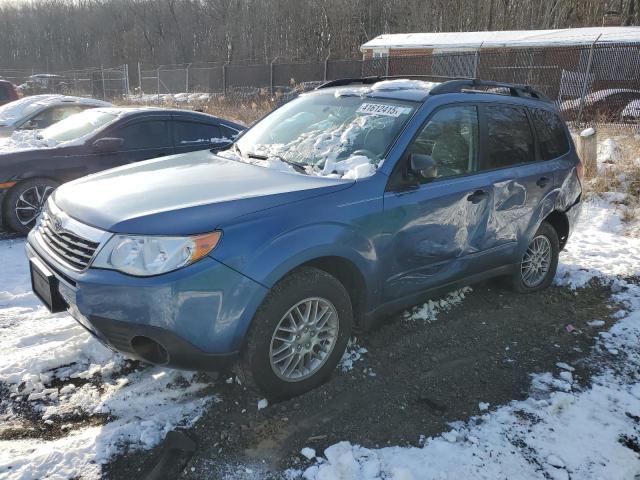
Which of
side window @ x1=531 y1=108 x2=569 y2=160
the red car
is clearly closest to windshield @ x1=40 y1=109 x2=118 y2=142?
side window @ x1=531 y1=108 x2=569 y2=160

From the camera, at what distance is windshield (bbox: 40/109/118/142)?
20.9 feet

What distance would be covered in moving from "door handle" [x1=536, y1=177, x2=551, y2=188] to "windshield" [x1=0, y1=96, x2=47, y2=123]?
843 cm

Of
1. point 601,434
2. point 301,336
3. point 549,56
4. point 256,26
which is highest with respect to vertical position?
point 256,26

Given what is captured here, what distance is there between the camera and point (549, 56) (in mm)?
16500

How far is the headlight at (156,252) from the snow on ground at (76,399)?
909mm

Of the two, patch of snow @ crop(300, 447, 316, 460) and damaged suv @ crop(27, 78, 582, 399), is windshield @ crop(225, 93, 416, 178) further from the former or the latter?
patch of snow @ crop(300, 447, 316, 460)

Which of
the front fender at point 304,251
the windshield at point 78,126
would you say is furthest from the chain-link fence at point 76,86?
the front fender at point 304,251

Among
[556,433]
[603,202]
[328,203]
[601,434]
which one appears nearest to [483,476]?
[556,433]

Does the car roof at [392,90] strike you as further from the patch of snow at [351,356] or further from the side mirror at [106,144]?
the side mirror at [106,144]

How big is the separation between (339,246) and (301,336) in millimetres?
564

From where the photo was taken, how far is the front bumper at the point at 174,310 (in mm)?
2340

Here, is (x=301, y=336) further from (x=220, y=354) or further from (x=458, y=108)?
(x=458, y=108)

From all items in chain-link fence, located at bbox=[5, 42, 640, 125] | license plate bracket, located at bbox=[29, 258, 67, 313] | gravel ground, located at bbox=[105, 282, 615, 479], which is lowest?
gravel ground, located at bbox=[105, 282, 615, 479]

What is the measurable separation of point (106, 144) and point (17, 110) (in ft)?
13.8
